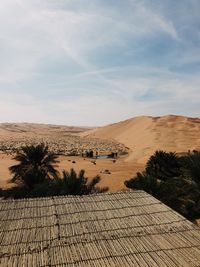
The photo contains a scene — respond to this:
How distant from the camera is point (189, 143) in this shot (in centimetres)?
5269

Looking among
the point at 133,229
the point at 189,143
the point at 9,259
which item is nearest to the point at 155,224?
the point at 133,229

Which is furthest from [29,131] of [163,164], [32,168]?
[32,168]

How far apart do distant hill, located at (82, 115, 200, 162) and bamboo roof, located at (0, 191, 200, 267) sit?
97.5 feet

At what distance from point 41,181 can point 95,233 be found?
10419 mm

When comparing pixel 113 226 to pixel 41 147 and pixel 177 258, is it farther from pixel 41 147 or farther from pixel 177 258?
pixel 41 147

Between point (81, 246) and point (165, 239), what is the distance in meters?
2.20

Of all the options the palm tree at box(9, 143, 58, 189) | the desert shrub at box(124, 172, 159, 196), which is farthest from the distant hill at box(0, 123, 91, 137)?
the desert shrub at box(124, 172, 159, 196)

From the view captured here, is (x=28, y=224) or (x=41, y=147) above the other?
(x=41, y=147)

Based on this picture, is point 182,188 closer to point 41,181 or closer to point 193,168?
point 193,168

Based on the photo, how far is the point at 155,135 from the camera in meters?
63.2

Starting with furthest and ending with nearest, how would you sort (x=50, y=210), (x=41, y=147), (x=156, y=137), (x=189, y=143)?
1. (x=156, y=137)
2. (x=189, y=143)
3. (x=41, y=147)
4. (x=50, y=210)

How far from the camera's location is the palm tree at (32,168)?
19594 millimetres

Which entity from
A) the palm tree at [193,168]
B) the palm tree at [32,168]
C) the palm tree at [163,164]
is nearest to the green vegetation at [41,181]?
the palm tree at [32,168]

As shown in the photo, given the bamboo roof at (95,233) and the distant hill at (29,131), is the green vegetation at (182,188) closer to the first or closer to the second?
the bamboo roof at (95,233)
